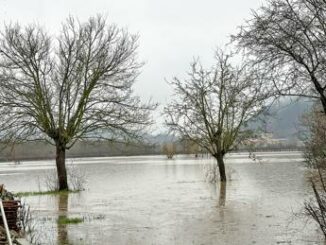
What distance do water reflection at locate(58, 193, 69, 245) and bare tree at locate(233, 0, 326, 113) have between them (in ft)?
21.3

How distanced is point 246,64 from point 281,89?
2.71ft

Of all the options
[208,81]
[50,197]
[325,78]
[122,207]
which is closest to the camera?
[325,78]

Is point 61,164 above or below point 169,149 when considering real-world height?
below

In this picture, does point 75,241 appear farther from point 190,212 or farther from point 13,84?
point 13,84

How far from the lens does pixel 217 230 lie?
14.6m

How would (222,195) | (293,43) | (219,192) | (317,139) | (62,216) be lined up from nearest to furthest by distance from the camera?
(293,43), (62,216), (222,195), (317,139), (219,192)

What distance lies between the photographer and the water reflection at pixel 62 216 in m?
13.5

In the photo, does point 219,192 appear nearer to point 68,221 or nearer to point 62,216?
point 62,216

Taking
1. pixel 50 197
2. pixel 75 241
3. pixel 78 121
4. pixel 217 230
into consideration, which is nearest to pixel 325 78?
pixel 217 230

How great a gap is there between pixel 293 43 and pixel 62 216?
11054 millimetres

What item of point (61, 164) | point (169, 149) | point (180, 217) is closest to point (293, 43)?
point (180, 217)

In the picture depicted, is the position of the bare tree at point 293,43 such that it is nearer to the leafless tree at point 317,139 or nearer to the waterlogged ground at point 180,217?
the leafless tree at point 317,139

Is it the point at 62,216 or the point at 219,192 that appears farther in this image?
the point at 219,192

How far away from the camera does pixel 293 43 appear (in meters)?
10.0
